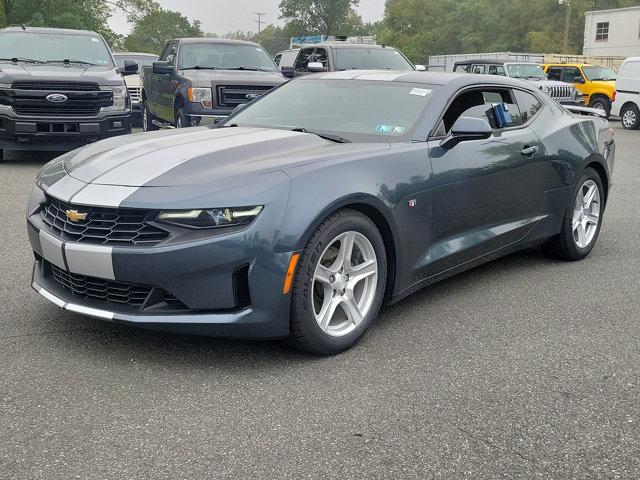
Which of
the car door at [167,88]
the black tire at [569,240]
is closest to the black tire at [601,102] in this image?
the car door at [167,88]

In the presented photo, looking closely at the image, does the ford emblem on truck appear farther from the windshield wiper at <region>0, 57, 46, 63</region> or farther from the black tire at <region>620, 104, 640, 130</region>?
the black tire at <region>620, 104, 640, 130</region>

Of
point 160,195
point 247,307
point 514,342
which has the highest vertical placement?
point 160,195

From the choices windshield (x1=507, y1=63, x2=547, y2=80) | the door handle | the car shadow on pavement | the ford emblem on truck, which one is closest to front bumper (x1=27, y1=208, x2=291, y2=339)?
the car shadow on pavement

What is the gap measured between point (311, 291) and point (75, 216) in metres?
1.16

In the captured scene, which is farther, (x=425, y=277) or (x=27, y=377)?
(x=425, y=277)

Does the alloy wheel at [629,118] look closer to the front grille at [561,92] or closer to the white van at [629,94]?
the white van at [629,94]

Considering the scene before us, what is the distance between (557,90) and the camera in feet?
69.1

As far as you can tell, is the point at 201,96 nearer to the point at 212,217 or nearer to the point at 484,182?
the point at 484,182

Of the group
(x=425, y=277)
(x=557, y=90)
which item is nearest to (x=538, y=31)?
(x=557, y=90)

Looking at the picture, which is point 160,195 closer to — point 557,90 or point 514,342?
point 514,342

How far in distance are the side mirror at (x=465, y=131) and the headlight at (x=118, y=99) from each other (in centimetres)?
740

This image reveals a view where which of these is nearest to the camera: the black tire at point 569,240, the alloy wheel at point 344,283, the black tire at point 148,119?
the alloy wheel at point 344,283

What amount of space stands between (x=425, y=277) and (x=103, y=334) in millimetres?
1811

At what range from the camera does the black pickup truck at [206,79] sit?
11.3m
